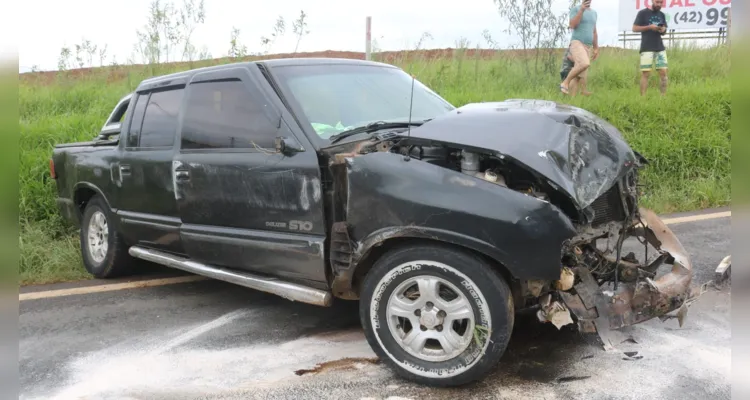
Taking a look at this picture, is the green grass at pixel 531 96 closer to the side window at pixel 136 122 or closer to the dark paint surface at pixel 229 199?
the side window at pixel 136 122

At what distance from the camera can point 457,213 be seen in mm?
2865

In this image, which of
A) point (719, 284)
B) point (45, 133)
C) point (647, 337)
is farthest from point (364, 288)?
point (45, 133)

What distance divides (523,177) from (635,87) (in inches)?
341

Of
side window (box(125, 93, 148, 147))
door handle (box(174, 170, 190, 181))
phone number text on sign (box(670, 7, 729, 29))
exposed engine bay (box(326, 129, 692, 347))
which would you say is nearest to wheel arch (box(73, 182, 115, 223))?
side window (box(125, 93, 148, 147))

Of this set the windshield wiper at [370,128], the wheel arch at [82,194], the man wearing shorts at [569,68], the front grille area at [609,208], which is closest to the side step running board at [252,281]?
the windshield wiper at [370,128]

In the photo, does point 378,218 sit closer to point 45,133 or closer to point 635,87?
point 45,133

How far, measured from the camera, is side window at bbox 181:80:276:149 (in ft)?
12.4

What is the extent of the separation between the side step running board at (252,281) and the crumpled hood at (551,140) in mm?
1124

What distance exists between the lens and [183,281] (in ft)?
16.9

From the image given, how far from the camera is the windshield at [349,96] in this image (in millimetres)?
3736

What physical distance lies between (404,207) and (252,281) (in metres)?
1.31

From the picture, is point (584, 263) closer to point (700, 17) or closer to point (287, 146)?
point (287, 146)

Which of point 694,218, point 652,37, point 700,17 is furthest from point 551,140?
point 700,17

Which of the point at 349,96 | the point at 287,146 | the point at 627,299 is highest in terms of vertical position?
the point at 349,96
